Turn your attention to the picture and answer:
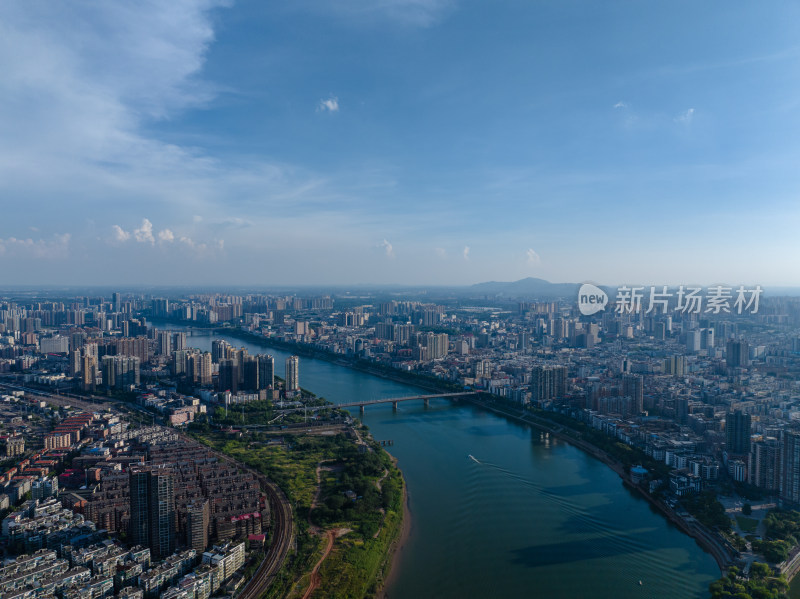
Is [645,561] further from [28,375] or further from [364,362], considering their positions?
[28,375]

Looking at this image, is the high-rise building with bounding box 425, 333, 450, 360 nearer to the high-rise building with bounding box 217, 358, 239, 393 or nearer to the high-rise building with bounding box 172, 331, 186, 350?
the high-rise building with bounding box 217, 358, 239, 393

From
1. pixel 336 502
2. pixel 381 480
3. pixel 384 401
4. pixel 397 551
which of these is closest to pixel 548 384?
pixel 384 401

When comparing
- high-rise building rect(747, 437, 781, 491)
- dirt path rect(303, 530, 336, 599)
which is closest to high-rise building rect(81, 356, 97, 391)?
dirt path rect(303, 530, 336, 599)

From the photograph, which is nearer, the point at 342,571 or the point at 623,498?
the point at 342,571

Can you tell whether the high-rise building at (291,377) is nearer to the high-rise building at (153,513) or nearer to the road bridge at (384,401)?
the road bridge at (384,401)

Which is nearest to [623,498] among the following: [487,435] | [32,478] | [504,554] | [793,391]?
[504,554]

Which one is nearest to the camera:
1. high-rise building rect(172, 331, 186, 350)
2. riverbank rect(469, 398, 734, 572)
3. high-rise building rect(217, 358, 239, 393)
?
riverbank rect(469, 398, 734, 572)

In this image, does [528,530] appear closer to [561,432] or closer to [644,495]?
[644,495]
